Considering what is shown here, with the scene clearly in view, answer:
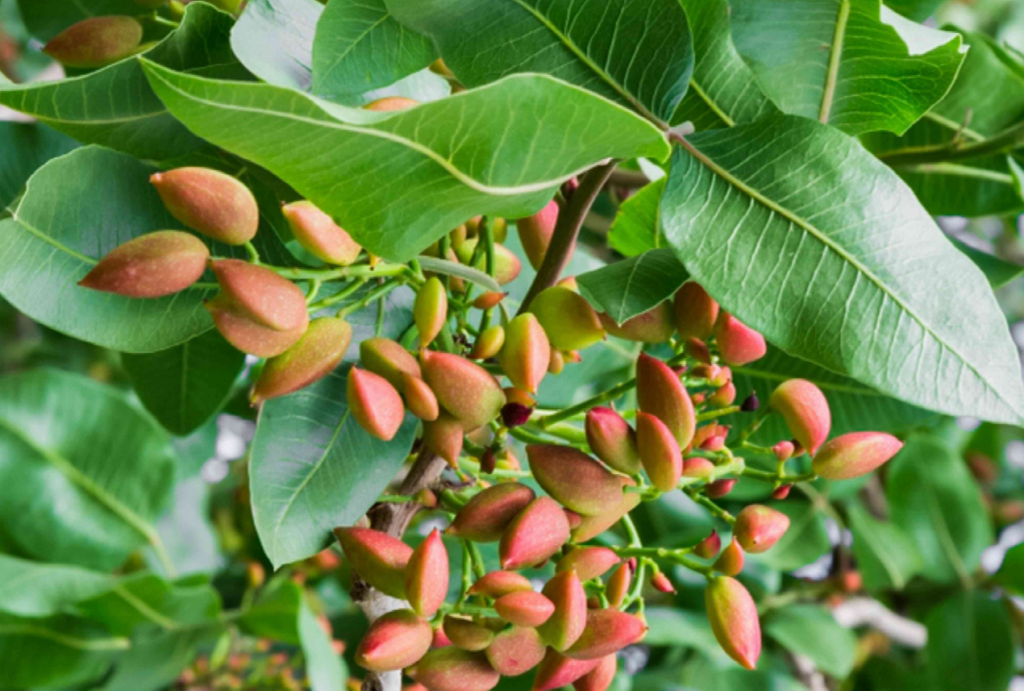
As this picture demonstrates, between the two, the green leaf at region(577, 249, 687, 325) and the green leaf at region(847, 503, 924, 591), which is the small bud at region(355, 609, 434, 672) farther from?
the green leaf at region(847, 503, 924, 591)

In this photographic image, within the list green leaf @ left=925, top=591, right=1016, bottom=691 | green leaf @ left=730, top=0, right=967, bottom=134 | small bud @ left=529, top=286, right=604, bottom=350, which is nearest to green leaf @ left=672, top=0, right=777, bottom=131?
green leaf @ left=730, top=0, right=967, bottom=134

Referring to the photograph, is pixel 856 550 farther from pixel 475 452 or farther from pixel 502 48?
pixel 502 48

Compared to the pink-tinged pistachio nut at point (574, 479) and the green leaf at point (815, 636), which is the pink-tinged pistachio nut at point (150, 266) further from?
the green leaf at point (815, 636)

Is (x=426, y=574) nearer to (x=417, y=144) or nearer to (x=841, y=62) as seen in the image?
(x=417, y=144)

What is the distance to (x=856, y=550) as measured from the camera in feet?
3.11

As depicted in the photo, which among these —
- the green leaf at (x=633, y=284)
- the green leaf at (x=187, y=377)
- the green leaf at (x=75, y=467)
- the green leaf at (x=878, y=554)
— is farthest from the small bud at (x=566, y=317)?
the green leaf at (x=878, y=554)

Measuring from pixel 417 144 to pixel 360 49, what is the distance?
0.36ft

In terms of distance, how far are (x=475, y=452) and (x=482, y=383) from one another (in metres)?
0.09

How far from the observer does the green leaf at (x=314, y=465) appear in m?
0.42

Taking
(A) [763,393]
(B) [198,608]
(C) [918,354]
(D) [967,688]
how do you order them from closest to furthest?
(C) [918,354]
(A) [763,393]
(B) [198,608]
(D) [967,688]

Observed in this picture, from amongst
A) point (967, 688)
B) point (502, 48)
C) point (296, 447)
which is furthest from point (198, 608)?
point (967, 688)

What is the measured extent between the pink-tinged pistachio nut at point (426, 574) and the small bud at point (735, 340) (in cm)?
15

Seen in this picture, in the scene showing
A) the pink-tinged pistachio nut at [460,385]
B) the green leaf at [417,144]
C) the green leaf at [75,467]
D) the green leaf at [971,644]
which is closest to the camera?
the green leaf at [417,144]

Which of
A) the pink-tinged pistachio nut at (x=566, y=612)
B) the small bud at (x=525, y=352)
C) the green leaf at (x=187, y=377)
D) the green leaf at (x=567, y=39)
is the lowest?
the green leaf at (x=187, y=377)
